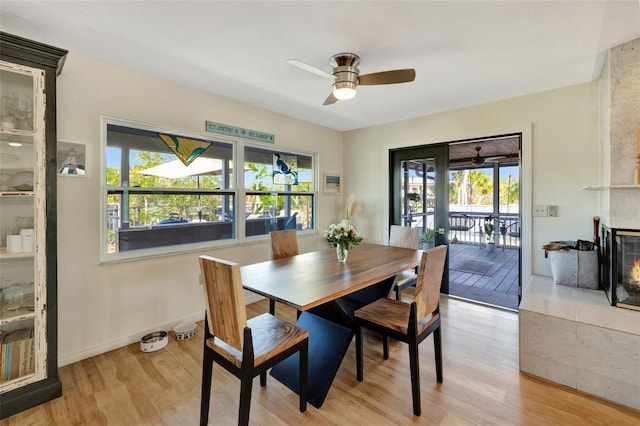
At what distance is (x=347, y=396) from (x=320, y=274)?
0.85 m

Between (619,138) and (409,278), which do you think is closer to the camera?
(619,138)

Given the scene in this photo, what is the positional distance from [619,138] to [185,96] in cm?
396

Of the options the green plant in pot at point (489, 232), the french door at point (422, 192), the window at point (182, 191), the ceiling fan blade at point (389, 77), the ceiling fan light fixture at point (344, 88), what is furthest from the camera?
the green plant in pot at point (489, 232)

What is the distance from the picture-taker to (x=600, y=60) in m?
2.44

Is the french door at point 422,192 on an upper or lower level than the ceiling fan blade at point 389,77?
lower

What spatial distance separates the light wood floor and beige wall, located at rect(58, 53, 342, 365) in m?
0.27

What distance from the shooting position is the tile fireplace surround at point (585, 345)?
187 centimetres

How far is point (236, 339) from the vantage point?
1.50 meters

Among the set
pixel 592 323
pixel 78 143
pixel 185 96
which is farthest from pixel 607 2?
pixel 78 143

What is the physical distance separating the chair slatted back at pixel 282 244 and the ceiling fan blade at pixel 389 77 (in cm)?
170

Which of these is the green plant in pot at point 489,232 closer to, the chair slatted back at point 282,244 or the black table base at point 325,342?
the black table base at point 325,342

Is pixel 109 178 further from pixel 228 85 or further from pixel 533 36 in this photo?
pixel 533 36

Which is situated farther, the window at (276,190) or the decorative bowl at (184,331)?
the window at (276,190)

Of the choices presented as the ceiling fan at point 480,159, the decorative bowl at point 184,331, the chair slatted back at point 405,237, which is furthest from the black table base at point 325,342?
the ceiling fan at point 480,159
